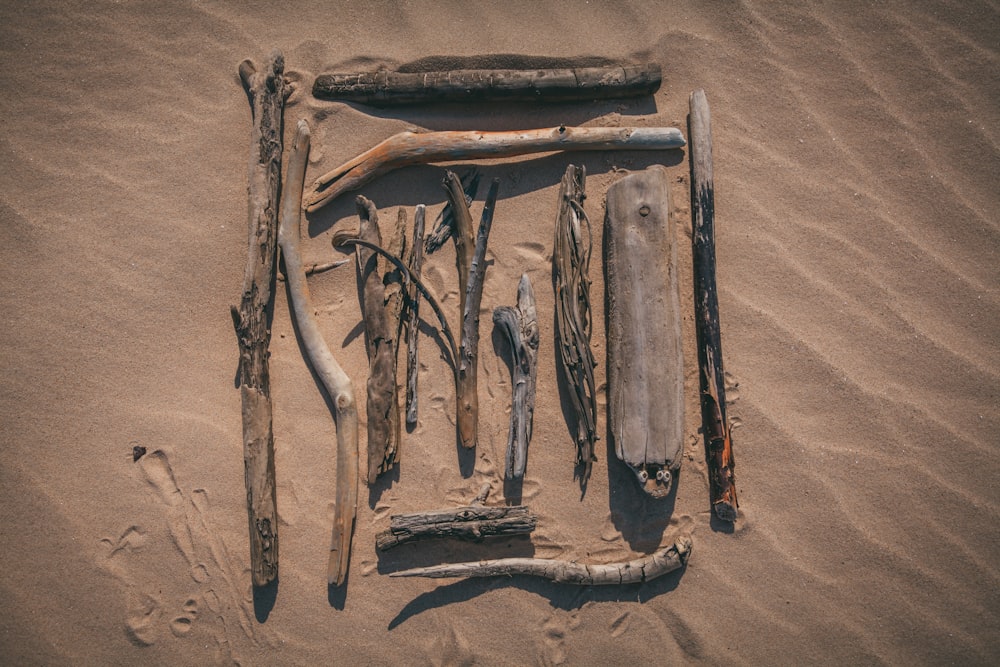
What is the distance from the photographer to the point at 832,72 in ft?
13.1

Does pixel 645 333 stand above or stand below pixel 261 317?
below

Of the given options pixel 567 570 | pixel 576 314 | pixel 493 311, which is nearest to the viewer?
pixel 567 570

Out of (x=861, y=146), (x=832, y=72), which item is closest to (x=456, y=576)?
(x=861, y=146)

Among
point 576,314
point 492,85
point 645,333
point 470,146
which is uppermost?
point 492,85

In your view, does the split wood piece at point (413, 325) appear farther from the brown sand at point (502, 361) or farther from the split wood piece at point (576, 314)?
the split wood piece at point (576, 314)

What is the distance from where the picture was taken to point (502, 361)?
379 centimetres

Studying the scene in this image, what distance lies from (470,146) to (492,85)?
0.47 metres

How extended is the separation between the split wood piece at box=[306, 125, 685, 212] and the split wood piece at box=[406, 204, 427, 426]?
39cm

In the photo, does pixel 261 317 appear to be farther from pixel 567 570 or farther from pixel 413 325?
pixel 567 570

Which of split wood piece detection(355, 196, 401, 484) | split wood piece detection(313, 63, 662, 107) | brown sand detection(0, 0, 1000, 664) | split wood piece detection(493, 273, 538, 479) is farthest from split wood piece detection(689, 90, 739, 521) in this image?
split wood piece detection(355, 196, 401, 484)

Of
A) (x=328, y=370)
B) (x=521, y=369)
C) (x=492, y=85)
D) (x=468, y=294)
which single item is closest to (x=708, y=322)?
(x=521, y=369)

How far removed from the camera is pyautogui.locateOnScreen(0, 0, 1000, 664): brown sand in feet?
11.9

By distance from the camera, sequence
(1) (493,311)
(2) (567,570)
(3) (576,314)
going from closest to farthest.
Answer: (2) (567,570), (3) (576,314), (1) (493,311)

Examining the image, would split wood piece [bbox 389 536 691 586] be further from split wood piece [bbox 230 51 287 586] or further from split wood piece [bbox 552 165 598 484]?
split wood piece [bbox 230 51 287 586]
